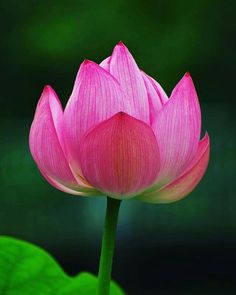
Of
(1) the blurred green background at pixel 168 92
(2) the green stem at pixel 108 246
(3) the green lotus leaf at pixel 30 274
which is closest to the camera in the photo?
(2) the green stem at pixel 108 246

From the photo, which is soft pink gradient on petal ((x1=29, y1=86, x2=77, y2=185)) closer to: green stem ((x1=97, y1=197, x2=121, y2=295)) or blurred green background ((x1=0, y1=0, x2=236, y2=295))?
green stem ((x1=97, y1=197, x2=121, y2=295))

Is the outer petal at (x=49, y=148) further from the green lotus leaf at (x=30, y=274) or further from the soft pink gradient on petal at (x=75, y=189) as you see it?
the green lotus leaf at (x=30, y=274)

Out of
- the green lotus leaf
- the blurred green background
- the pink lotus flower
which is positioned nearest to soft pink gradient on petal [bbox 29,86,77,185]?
the pink lotus flower

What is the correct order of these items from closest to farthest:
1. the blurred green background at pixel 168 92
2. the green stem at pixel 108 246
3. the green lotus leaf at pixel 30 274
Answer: the green stem at pixel 108 246 < the green lotus leaf at pixel 30 274 < the blurred green background at pixel 168 92

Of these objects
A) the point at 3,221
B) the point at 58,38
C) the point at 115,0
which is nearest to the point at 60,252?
the point at 3,221

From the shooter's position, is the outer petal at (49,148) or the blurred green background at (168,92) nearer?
the outer petal at (49,148)

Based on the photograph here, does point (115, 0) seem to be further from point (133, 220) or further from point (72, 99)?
point (72, 99)

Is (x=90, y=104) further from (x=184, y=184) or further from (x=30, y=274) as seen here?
(x=30, y=274)

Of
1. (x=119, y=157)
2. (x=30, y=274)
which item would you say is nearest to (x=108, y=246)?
(x=119, y=157)

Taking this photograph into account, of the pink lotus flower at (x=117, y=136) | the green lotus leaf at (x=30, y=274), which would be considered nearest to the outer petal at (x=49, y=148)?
the pink lotus flower at (x=117, y=136)
